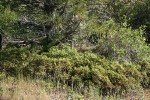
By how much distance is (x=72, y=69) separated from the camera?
1066cm

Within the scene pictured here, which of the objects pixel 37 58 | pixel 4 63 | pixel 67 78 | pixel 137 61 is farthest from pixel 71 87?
pixel 137 61

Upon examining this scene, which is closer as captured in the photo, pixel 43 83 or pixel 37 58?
pixel 43 83

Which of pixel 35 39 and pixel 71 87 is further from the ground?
pixel 35 39

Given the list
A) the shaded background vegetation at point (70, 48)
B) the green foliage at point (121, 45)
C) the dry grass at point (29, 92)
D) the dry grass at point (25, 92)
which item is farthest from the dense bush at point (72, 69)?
the green foliage at point (121, 45)

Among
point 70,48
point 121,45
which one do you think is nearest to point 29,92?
point 70,48

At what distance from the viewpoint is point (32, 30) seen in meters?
11.8

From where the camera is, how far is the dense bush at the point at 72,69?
10.4 m

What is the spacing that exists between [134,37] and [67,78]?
3283 mm

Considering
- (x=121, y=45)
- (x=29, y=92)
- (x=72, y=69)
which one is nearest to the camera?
(x=29, y=92)

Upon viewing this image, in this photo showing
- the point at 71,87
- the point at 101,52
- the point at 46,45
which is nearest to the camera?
the point at 71,87

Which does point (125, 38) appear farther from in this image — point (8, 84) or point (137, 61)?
point (8, 84)

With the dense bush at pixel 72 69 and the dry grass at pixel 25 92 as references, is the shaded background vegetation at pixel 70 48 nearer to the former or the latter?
the dense bush at pixel 72 69

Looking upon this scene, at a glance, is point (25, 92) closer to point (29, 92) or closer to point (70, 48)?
point (29, 92)

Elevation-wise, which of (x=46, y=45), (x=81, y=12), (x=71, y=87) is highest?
(x=81, y=12)
